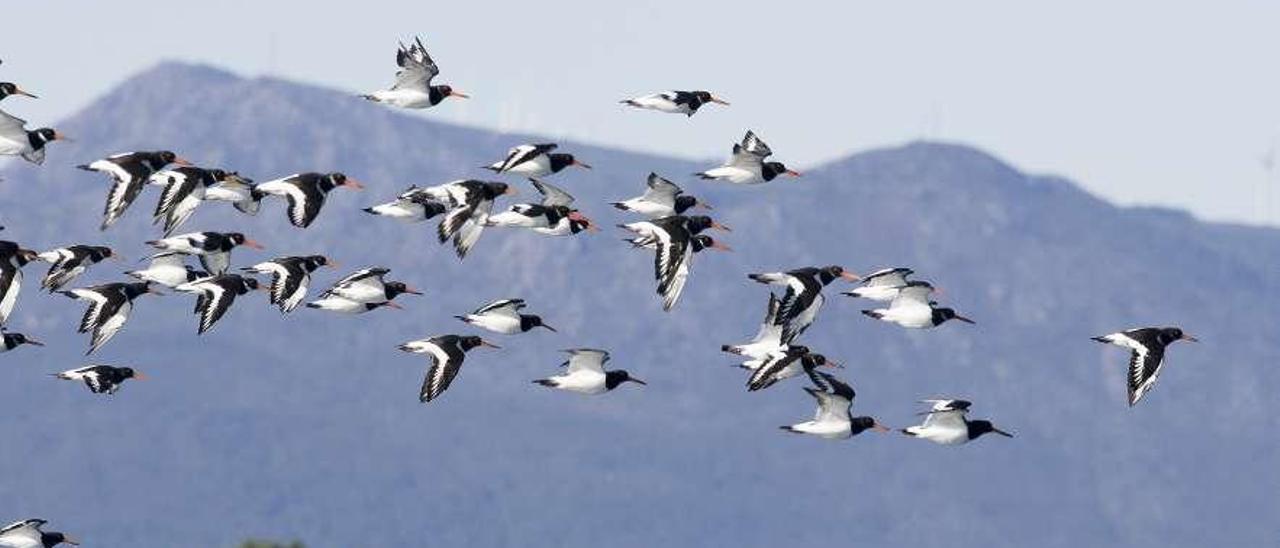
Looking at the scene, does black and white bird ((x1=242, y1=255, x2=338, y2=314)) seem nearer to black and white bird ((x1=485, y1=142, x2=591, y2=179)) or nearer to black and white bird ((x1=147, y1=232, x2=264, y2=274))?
black and white bird ((x1=147, y1=232, x2=264, y2=274))

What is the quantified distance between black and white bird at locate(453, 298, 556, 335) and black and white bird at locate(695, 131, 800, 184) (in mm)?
5371

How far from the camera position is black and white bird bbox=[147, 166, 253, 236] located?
6844cm

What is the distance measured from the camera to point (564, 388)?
227 ft

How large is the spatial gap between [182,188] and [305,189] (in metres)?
2.86

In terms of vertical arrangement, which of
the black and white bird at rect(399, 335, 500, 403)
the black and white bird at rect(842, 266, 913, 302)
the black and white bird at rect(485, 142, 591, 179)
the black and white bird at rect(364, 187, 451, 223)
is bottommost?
the black and white bird at rect(399, 335, 500, 403)

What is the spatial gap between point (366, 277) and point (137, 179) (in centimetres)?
792

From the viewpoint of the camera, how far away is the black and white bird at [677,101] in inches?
2902

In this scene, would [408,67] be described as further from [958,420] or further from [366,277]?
[958,420]

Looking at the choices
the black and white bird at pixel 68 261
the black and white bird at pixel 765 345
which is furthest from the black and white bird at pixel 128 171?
the black and white bird at pixel 765 345

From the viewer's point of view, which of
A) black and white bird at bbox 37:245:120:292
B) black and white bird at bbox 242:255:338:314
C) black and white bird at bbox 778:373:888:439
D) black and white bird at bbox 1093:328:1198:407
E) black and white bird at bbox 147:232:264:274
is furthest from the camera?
black and white bird at bbox 147:232:264:274

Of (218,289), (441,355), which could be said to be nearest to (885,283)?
(441,355)

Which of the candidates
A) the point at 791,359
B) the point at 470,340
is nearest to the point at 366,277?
the point at 470,340

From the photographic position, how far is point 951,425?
73188 mm

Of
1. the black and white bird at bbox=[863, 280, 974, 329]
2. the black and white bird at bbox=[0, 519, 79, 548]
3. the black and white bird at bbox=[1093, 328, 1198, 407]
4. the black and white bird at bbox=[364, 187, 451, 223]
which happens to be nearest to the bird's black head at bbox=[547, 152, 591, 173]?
the black and white bird at bbox=[364, 187, 451, 223]
